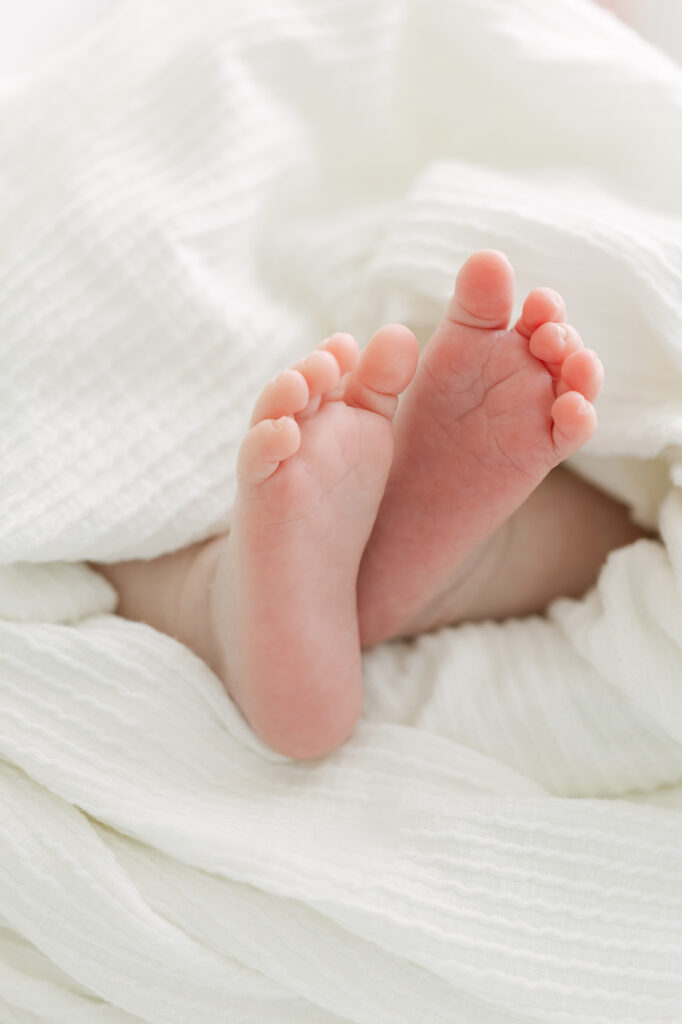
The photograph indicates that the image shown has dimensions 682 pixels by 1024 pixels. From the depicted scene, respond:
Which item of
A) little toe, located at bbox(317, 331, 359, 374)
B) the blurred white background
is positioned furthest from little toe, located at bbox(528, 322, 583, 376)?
the blurred white background

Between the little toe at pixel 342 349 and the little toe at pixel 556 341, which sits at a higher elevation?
the little toe at pixel 342 349

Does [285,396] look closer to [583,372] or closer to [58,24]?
[583,372]

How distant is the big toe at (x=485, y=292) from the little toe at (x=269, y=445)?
0.47 feet

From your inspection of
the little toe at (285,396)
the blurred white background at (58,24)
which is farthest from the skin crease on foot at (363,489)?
the blurred white background at (58,24)

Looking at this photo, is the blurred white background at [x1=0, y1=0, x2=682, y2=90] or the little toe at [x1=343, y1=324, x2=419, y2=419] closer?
the little toe at [x1=343, y1=324, x2=419, y2=419]

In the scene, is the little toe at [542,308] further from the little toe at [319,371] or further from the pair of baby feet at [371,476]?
the little toe at [319,371]

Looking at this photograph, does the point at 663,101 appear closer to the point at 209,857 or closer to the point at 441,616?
the point at 441,616

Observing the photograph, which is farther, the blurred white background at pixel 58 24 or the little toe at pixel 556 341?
the blurred white background at pixel 58 24

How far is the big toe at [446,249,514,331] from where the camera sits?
23.8 inches

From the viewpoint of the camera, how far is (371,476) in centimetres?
64

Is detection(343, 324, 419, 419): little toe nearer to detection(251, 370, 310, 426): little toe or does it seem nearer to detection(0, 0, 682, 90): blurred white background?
detection(251, 370, 310, 426): little toe

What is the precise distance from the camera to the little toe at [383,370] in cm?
62

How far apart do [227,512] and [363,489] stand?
6.5 inches

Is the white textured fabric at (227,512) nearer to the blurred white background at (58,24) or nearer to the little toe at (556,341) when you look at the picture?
the little toe at (556,341)
